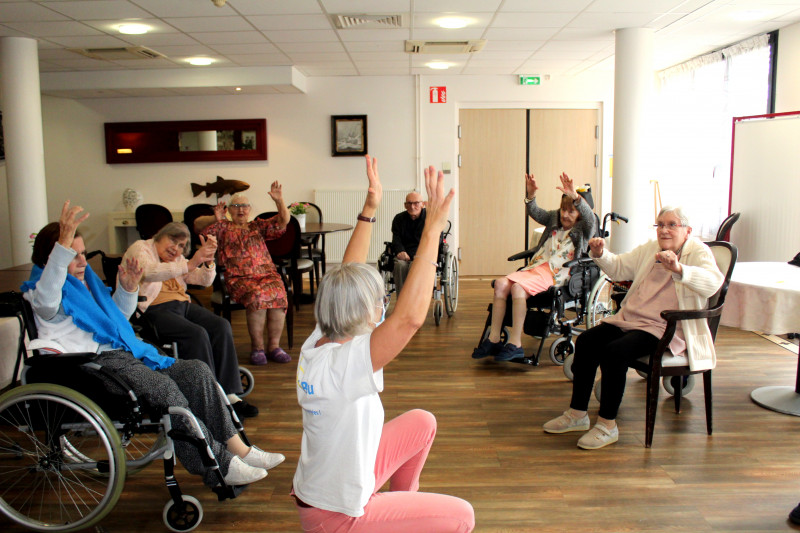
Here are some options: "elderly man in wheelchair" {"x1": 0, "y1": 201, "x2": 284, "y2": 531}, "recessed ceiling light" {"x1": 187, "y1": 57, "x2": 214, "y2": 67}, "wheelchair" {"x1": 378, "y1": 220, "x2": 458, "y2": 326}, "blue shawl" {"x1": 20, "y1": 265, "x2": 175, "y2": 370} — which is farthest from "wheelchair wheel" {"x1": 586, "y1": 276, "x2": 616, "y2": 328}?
"recessed ceiling light" {"x1": 187, "y1": 57, "x2": 214, "y2": 67}

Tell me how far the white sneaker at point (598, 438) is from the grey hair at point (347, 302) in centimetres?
178

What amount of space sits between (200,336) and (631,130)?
4.23 meters

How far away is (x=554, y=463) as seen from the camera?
9.31 feet

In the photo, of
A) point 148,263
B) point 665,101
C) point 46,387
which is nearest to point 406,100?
point 665,101

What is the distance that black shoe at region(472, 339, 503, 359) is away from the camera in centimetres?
437

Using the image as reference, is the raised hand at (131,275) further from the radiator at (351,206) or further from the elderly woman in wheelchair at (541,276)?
the radiator at (351,206)

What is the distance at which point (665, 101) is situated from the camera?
7629 millimetres

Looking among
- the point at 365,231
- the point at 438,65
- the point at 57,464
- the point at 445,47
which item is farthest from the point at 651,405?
the point at 438,65

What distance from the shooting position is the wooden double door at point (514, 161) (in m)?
8.23

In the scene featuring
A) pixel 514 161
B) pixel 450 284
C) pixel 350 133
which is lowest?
pixel 450 284

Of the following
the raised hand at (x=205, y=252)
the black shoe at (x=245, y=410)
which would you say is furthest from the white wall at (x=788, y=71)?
the black shoe at (x=245, y=410)

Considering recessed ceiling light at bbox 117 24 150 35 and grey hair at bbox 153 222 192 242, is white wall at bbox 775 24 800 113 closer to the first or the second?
grey hair at bbox 153 222 192 242

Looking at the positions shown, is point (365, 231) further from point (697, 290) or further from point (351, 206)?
point (351, 206)

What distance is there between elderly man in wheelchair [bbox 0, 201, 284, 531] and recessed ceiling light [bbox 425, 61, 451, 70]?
525cm
